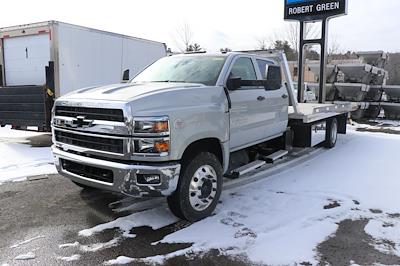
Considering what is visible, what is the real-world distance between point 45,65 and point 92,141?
620 cm

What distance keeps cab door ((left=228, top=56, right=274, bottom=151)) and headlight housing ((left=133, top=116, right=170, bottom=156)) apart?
1.37 metres

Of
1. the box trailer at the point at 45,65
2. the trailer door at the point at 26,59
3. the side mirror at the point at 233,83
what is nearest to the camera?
the side mirror at the point at 233,83

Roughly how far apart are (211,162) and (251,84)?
4.31ft

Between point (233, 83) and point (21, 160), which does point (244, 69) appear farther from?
point (21, 160)

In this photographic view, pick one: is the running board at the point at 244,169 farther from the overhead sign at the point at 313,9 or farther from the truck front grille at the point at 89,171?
the overhead sign at the point at 313,9

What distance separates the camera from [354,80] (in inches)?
696

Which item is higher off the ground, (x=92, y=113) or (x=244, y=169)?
(x=92, y=113)

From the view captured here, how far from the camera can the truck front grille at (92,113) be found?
410cm

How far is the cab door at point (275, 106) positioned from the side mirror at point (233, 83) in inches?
35.2

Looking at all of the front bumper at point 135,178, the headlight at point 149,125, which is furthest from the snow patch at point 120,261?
the headlight at point 149,125

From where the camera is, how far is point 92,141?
14.3 ft

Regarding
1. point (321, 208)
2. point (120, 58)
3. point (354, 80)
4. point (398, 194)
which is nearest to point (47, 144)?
point (120, 58)

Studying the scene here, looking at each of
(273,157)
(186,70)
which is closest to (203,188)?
(186,70)

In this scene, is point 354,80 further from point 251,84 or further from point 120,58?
point 251,84
